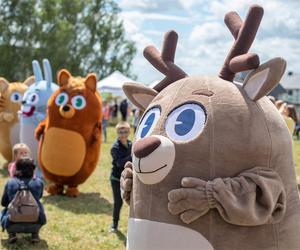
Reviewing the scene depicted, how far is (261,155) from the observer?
9.14 feet

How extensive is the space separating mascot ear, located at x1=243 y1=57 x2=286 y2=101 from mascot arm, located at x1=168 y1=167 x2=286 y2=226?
43 cm

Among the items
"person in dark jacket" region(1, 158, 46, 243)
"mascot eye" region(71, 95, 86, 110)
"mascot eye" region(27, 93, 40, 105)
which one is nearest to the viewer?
"person in dark jacket" region(1, 158, 46, 243)

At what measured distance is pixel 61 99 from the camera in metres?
7.53

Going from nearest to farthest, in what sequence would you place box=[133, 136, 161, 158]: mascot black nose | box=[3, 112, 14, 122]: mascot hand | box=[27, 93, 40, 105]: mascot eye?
box=[133, 136, 161, 158]: mascot black nose, box=[27, 93, 40, 105]: mascot eye, box=[3, 112, 14, 122]: mascot hand

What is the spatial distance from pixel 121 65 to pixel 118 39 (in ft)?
6.77

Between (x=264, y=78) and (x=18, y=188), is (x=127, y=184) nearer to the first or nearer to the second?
(x=264, y=78)

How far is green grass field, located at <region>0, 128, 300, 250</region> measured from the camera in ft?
19.4

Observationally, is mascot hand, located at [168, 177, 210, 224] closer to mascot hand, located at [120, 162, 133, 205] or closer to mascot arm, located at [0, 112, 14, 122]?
mascot hand, located at [120, 162, 133, 205]

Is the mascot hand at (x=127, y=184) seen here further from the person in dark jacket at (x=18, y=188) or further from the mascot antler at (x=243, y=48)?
the person in dark jacket at (x=18, y=188)

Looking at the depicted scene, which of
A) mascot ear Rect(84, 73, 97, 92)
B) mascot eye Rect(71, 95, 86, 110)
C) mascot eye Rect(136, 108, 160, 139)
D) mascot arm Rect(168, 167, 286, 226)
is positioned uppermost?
mascot ear Rect(84, 73, 97, 92)

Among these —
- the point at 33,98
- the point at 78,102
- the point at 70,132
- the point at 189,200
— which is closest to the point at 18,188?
the point at 70,132

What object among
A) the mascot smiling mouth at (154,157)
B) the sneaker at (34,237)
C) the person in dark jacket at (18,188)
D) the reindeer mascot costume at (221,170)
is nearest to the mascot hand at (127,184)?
the reindeer mascot costume at (221,170)

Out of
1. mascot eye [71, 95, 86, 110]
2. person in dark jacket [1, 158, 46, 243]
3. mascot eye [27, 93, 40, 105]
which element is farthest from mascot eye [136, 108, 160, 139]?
mascot eye [27, 93, 40, 105]

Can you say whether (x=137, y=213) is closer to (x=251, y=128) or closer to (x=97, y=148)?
(x=251, y=128)
